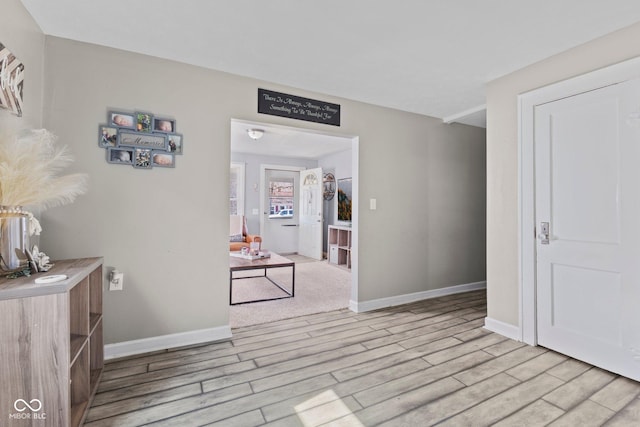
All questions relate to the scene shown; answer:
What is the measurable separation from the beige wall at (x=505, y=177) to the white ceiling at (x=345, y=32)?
121mm

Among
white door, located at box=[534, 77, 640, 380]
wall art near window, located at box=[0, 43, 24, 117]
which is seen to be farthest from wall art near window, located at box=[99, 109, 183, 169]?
white door, located at box=[534, 77, 640, 380]

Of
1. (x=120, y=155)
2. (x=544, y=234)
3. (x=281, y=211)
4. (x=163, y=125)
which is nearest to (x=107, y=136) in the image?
(x=120, y=155)

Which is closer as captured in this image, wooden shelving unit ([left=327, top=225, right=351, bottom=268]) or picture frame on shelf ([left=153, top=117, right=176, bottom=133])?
picture frame on shelf ([left=153, top=117, right=176, bottom=133])

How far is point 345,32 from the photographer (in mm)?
2006

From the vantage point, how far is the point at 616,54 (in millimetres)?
2000

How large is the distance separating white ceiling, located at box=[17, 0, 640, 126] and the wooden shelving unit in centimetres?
355

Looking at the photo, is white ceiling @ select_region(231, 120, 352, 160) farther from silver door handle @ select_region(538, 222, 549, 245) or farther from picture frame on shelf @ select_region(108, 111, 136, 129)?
silver door handle @ select_region(538, 222, 549, 245)

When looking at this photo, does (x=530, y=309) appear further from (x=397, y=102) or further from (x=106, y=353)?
(x=106, y=353)

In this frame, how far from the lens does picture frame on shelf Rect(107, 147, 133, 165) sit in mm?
2178

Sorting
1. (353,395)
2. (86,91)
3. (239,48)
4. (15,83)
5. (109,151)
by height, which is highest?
(239,48)

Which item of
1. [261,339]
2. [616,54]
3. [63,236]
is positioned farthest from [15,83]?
[616,54]

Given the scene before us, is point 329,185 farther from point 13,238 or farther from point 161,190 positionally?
point 13,238

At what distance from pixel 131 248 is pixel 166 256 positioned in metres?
0.25

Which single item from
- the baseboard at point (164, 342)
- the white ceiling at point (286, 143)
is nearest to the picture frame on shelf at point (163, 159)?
the baseboard at point (164, 342)
